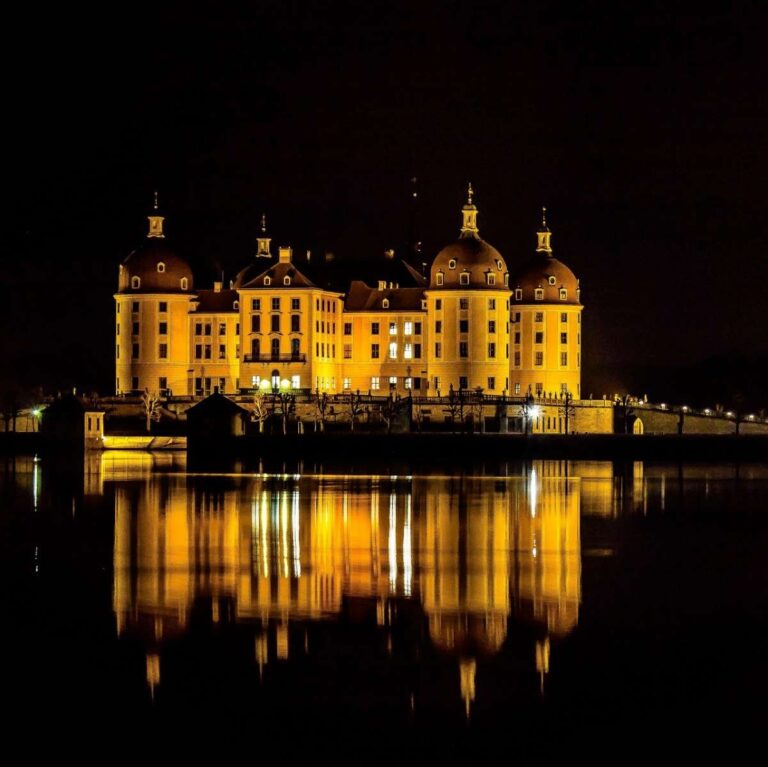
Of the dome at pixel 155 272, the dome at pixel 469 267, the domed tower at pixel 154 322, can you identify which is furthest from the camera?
the dome at pixel 155 272

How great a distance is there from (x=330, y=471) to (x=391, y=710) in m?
45.0

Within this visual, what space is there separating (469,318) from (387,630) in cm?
7056

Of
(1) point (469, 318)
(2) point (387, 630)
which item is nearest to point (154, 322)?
(1) point (469, 318)

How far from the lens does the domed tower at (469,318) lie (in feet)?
307

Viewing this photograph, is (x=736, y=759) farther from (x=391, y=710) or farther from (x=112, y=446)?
(x=112, y=446)

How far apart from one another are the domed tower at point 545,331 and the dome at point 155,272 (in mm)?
17901

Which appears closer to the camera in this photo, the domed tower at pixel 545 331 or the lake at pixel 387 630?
the lake at pixel 387 630

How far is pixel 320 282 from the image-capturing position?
95.8 meters

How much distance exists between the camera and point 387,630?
77.5 feet

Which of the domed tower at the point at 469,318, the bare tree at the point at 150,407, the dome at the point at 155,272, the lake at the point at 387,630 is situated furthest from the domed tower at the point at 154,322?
the lake at the point at 387,630

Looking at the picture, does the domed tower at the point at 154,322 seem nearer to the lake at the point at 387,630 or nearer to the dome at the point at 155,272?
the dome at the point at 155,272

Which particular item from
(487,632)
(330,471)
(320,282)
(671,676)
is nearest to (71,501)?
(330,471)

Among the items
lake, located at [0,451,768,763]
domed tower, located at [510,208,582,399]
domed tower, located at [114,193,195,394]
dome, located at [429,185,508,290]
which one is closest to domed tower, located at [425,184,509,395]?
A: dome, located at [429,185,508,290]

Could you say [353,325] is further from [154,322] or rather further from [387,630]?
[387,630]
